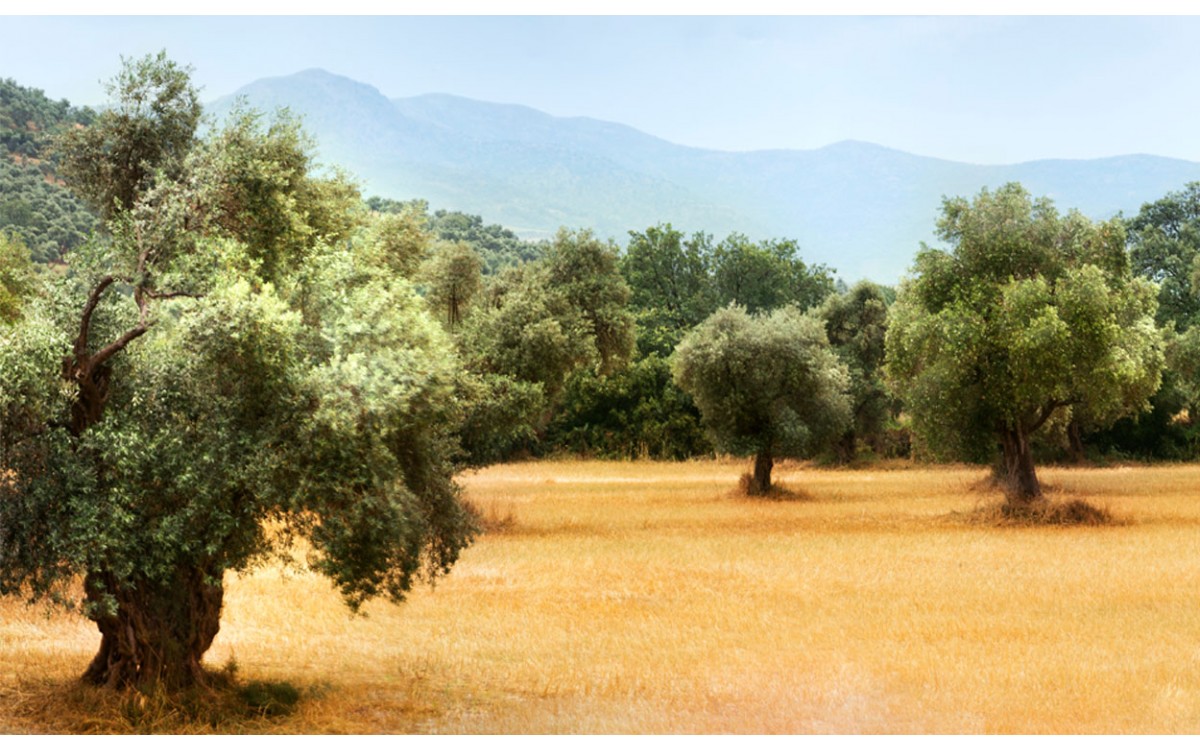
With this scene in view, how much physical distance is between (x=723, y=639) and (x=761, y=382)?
63.8 feet

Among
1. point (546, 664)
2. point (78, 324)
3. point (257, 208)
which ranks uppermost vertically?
point (257, 208)

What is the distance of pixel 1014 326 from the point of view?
994 inches

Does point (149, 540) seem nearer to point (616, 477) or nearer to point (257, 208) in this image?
point (257, 208)

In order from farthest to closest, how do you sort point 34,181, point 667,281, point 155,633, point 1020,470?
point 667,281 < point 1020,470 < point 34,181 < point 155,633

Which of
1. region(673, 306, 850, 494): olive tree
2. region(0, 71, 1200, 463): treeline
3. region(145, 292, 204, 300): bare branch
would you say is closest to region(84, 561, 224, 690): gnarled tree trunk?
region(145, 292, 204, 300): bare branch

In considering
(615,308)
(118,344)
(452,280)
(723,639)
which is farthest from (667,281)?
(118,344)

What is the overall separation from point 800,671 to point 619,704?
233 centimetres

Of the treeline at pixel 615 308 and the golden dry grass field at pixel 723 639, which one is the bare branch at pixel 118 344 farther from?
the treeline at pixel 615 308

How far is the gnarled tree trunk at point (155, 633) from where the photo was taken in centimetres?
1062

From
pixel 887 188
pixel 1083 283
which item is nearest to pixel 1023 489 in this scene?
pixel 1083 283

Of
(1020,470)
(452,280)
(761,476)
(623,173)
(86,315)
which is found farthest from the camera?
(761,476)

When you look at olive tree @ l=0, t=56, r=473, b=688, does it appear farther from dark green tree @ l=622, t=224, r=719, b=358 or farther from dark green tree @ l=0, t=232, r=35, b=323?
dark green tree @ l=622, t=224, r=719, b=358

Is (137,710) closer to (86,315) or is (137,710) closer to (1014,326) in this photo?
(86,315)

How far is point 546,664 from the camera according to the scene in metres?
13.3
